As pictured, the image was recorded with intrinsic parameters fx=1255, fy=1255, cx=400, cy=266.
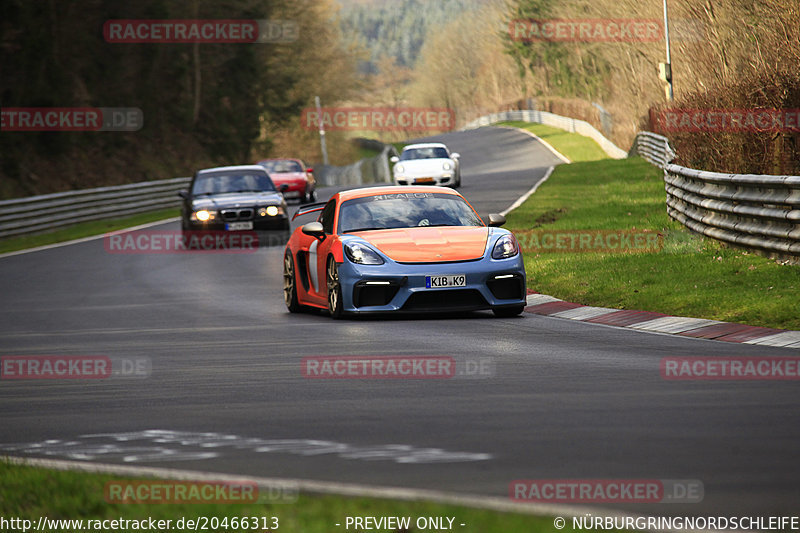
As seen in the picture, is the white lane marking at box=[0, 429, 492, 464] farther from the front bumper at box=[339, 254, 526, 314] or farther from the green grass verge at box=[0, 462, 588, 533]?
the front bumper at box=[339, 254, 526, 314]

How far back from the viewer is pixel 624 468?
5.71 metres

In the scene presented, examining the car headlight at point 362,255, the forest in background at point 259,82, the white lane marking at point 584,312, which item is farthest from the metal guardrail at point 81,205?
the white lane marking at point 584,312

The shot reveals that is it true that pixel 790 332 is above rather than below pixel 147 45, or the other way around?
below

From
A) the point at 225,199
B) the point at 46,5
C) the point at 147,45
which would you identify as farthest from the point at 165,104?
the point at 225,199

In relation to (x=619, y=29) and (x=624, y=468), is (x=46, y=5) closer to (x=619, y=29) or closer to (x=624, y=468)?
(x=619, y=29)

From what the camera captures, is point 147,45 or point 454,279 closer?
point 454,279

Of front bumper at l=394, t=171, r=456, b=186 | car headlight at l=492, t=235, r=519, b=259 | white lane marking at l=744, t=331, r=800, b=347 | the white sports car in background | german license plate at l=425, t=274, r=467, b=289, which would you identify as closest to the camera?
white lane marking at l=744, t=331, r=800, b=347

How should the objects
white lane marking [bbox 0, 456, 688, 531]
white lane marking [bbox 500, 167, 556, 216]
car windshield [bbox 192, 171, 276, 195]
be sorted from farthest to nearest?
white lane marking [bbox 500, 167, 556, 216], car windshield [bbox 192, 171, 276, 195], white lane marking [bbox 0, 456, 688, 531]

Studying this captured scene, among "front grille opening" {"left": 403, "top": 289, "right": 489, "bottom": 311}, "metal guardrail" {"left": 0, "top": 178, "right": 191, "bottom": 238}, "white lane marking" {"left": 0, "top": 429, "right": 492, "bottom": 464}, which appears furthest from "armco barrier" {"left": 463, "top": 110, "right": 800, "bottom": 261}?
"metal guardrail" {"left": 0, "top": 178, "right": 191, "bottom": 238}

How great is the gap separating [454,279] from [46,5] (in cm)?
3466

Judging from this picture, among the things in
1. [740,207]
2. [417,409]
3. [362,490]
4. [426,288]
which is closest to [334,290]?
[426,288]

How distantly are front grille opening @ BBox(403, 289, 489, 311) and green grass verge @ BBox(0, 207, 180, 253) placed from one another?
18.0 metres

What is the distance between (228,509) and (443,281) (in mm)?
7691

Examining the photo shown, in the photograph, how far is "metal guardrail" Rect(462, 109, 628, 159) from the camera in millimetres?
67688
